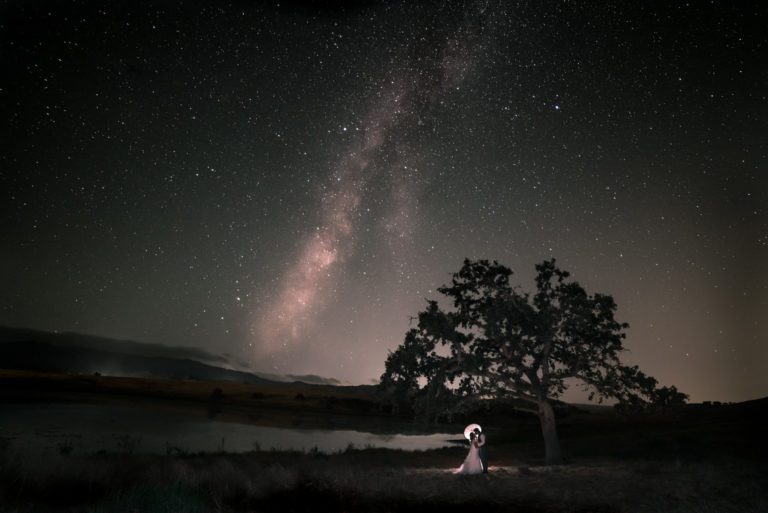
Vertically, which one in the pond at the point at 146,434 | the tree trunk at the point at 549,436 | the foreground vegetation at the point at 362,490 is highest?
the tree trunk at the point at 549,436

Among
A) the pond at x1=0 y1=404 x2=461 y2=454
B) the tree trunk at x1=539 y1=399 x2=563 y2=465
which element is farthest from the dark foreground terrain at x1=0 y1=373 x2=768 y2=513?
the pond at x1=0 y1=404 x2=461 y2=454

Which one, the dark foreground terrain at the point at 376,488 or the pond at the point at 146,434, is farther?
the pond at the point at 146,434

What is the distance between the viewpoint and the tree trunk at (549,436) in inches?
922

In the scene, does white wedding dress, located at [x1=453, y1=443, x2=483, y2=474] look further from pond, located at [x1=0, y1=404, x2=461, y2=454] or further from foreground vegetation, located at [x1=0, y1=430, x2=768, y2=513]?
pond, located at [x1=0, y1=404, x2=461, y2=454]

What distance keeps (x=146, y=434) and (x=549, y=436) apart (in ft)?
93.6

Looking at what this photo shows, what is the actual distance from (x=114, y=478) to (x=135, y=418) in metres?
37.0

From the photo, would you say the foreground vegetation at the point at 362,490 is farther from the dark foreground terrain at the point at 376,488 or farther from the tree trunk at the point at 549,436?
the tree trunk at the point at 549,436

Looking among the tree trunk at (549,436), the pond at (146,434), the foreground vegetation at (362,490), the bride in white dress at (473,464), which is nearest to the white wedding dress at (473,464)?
the bride in white dress at (473,464)

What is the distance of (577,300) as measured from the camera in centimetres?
2317

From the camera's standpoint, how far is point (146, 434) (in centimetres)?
3509

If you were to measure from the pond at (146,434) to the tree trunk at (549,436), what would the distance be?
1391cm

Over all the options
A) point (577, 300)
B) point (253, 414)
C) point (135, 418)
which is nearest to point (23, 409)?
point (135, 418)

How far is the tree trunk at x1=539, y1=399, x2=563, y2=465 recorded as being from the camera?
922 inches

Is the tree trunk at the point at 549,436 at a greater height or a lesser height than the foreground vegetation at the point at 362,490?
greater
